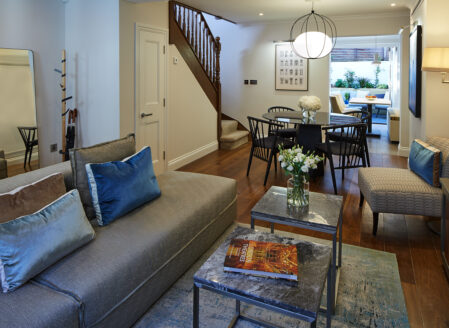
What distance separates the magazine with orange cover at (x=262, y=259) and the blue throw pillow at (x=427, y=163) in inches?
A: 76.4

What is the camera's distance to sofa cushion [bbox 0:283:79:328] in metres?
1.41

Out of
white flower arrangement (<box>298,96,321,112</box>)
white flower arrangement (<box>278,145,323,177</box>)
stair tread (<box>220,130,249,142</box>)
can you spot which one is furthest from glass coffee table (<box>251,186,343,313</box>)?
stair tread (<box>220,130,249,142</box>)

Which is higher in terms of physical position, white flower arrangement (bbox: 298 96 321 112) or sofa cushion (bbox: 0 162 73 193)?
white flower arrangement (bbox: 298 96 321 112)

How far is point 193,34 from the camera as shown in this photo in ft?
19.5

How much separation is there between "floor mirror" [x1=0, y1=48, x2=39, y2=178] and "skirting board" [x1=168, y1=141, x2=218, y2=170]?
1933mm

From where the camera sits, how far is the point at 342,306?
2205 mm

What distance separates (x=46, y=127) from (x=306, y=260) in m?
3.70

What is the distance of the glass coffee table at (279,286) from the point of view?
148cm

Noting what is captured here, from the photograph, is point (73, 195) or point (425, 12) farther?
point (425, 12)

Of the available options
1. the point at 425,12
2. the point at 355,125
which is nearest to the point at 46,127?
the point at 355,125

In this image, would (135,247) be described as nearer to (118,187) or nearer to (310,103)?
(118,187)

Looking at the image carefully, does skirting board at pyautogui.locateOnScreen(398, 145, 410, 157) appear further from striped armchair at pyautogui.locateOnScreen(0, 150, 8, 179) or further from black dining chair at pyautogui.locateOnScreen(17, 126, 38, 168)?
striped armchair at pyautogui.locateOnScreen(0, 150, 8, 179)

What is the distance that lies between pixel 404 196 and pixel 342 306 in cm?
135

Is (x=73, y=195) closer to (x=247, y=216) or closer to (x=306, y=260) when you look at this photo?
(x=306, y=260)
